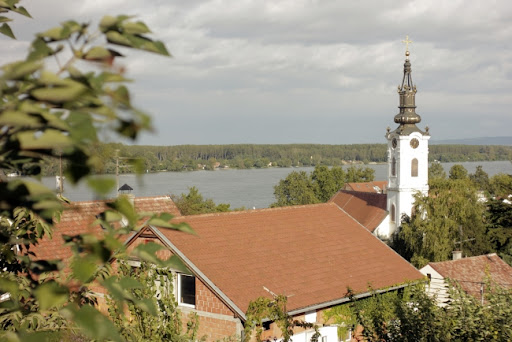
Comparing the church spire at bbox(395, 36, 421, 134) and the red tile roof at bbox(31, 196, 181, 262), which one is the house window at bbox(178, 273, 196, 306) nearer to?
the red tile roof at bbox(31, 196, 181, 262)

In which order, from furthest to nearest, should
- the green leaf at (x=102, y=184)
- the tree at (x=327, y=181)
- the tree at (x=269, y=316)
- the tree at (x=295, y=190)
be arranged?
the tree at (x=327, y=181) < the tree at (x=295, y=190) < the tree at (x=269, y=316) < the green leaf at (x=102, y=184)

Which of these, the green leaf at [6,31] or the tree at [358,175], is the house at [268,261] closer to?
the green leaf at [6,31]

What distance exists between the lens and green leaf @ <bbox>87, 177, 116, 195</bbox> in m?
0.95

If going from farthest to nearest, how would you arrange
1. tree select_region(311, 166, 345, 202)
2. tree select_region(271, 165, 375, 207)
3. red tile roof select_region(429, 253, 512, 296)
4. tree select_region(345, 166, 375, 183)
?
tree select_region(345, 166, 375, 183) → tree select_region(311, 166, 345, 202) → tree select_region(271, 165, 375, 207) → red tile roof select_region(429, 253, 512, 296)

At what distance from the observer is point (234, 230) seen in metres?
16.4

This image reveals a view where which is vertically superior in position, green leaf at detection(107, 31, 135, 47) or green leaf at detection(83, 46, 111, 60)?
green leaf at detection(107, 31, 135, 47)

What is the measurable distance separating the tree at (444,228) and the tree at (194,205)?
18381mm

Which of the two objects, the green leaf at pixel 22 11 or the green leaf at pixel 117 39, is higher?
the green leaf at pixel 22 11

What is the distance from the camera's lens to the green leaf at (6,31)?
150cm

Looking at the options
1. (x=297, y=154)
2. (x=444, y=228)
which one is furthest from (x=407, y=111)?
(x=297, y=154)

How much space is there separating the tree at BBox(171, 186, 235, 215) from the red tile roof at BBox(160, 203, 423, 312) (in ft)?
95.9

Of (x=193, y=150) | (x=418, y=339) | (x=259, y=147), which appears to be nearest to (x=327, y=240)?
(x=418, y=339)

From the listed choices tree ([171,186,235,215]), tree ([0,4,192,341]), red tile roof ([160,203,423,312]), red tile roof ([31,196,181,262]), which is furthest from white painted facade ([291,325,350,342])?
tree ([171,186,235,215])

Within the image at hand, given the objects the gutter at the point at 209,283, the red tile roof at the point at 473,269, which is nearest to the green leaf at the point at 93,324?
the gutter at the point at 209,283
